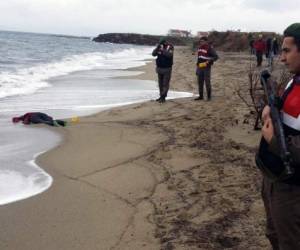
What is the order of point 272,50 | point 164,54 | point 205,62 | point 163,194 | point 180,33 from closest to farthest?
point 163,194 < point 205,62 < point 164,54 < point 272,50 < point 180,33

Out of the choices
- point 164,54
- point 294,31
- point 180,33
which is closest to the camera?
point 294,31

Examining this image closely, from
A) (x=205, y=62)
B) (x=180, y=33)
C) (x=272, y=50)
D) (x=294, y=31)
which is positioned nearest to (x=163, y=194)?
(x=294, y=31)

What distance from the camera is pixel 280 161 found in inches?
105

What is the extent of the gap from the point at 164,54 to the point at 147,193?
7.50 m

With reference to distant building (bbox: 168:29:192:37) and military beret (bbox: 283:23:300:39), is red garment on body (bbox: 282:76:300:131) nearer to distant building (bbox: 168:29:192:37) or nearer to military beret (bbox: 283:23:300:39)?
military beret (bbox: 283:23:300:39)

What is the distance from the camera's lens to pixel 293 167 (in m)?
2.60

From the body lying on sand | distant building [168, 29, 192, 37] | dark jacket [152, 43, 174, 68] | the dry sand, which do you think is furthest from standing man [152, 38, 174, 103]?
distant building [168, 29, 192, 37]

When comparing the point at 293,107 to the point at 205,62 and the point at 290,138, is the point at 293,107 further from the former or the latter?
the point at 205,62

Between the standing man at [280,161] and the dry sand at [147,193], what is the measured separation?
4.30 ft

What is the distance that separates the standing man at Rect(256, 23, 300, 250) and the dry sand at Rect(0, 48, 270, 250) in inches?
51.6

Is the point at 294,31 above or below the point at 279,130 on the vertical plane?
above

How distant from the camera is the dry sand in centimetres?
424

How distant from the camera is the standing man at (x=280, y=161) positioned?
2666 mm

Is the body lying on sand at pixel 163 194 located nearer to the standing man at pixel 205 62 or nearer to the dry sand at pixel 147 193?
the dry sand at pixel 147 193
